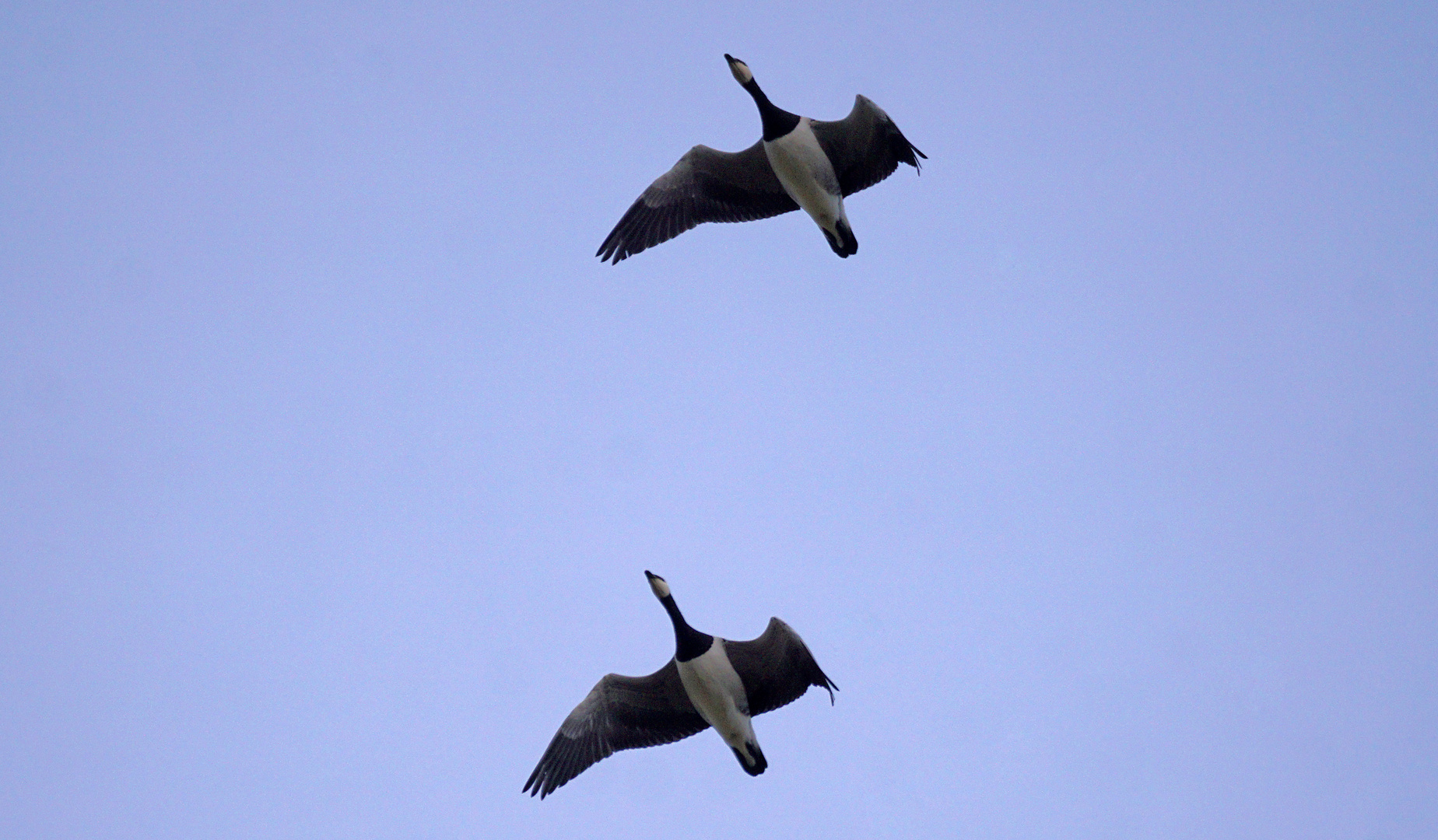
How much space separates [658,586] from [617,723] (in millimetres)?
1533

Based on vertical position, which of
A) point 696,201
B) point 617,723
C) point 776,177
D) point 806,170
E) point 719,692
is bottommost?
point 719,692

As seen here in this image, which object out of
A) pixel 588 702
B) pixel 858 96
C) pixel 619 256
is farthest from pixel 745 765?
pixel 858 96

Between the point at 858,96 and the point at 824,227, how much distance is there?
1.55 meters

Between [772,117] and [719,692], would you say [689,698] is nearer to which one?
[719,692]

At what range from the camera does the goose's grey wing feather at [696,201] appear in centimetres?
1436

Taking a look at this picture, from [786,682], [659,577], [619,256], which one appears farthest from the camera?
[619,256]

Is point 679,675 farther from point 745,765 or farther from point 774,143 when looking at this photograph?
point 774,143

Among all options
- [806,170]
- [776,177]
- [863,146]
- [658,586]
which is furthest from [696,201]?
[658,586]

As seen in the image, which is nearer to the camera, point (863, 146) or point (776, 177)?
point (863, 146)

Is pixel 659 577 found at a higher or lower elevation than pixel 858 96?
lower

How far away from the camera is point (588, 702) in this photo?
12.8 metres

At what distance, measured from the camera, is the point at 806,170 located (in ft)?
44.1

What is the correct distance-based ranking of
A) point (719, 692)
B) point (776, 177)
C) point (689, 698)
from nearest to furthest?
point (719, 692) < point (689, 698) < point (776, 177)

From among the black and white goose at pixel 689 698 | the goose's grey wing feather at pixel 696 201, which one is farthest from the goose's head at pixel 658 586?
the goose's grey wing feather at pixel 696 201
